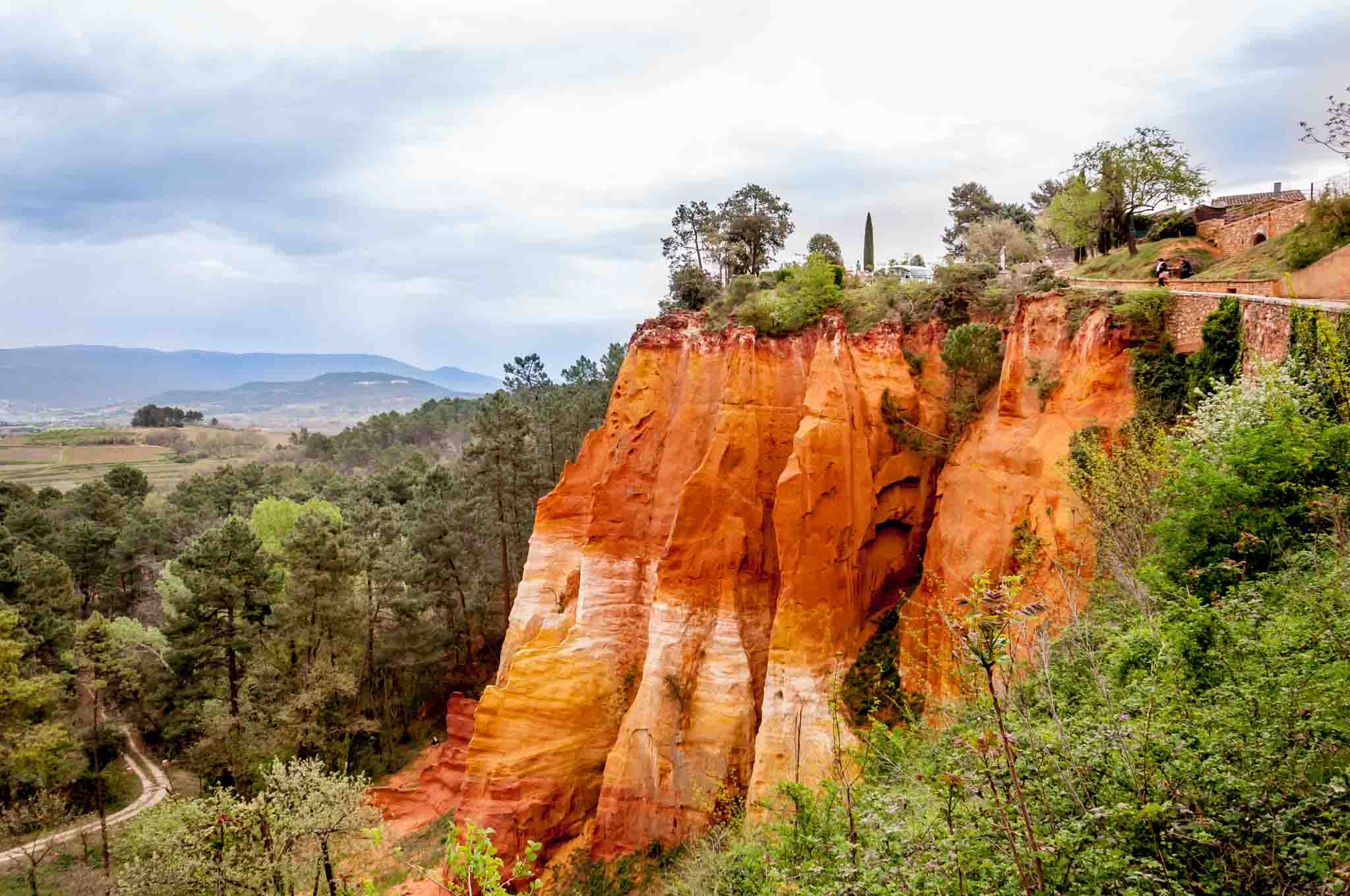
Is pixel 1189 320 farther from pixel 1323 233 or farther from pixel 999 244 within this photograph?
pixel 999 244

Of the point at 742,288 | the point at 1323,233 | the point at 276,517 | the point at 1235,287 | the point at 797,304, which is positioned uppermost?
the point at 742,288

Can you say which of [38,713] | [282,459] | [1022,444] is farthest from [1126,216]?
[282,459]

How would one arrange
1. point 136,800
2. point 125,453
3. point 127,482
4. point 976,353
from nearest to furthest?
point 976,353 → point 136,800 → point 127,482 → point 125,453

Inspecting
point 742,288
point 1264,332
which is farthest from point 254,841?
point 1264,332

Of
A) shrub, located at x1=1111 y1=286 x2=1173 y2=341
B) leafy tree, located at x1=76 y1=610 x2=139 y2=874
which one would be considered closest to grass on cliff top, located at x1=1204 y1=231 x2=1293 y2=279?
shrub, located at x1=1111 y1=286 x2=1173 y2=341

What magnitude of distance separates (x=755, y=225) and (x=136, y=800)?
130ft

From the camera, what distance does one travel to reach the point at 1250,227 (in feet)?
89.6

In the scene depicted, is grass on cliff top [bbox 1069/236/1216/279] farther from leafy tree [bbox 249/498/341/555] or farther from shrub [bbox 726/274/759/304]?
leafy tree [bbox 249/498/341/555]

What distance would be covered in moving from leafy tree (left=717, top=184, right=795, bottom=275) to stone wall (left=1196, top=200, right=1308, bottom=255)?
19218 millimetres

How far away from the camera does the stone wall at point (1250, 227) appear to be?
2470 centimetres

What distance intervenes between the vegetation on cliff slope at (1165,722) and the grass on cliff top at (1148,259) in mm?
17749

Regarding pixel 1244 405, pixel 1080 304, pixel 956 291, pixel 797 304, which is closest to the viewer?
pixel 1244 405

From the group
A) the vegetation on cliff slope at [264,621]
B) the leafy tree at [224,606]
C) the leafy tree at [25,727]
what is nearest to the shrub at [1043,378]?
the vegetation on cliff slope at [264,621]

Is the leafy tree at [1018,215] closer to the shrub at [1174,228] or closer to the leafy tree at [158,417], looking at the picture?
the shrub at [1174,228]
